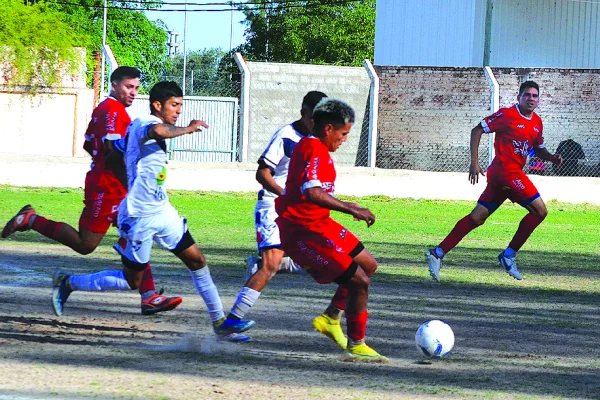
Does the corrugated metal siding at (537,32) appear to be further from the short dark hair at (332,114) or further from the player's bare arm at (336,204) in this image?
the player's bare arm at (336,204)

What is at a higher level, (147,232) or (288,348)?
(147,232)

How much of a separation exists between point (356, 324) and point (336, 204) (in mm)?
839

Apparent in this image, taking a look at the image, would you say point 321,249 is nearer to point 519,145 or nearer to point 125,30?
point 519,145

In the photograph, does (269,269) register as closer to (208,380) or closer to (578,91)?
(208,380)

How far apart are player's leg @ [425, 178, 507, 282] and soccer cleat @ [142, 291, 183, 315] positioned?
14.1 feet

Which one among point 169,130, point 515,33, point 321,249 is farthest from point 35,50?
point 321,249

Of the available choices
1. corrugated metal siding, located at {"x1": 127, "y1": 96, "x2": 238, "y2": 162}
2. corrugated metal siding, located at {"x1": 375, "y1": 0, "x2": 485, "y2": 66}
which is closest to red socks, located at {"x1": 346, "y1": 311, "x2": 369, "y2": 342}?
corrugated metal siding, located at {"x1": 127, "y1": 96, "x2": 238, "y2": 162}

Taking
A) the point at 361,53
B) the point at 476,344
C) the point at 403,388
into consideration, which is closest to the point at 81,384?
the point at 403,388

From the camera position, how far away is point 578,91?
29984 millimetres

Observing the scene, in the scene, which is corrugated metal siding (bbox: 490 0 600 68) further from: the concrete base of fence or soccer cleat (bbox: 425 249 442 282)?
soccer cleat (bbox: 425 249 442 282)

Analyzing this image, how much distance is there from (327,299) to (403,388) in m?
3.70

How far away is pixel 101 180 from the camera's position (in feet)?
28.1

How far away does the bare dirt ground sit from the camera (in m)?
5.93

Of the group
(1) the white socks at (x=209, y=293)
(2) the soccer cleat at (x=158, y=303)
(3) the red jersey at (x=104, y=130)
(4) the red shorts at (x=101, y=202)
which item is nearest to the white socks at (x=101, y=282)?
(2) the soccer cleat at (x=158, y=303)
